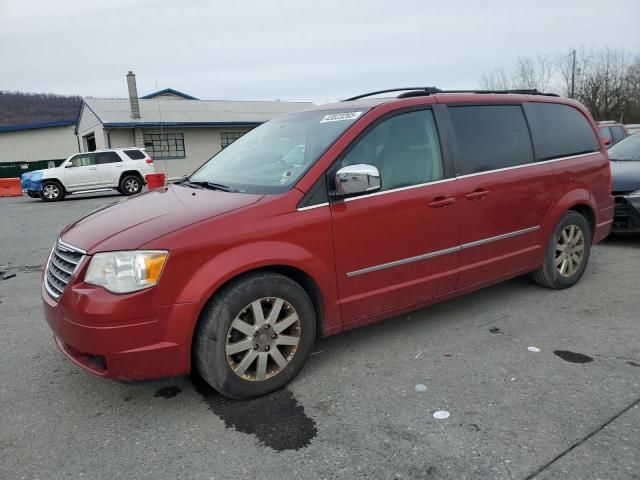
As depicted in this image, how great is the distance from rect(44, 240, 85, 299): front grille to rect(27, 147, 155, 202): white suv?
15.9 m

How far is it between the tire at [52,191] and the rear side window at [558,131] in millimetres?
17004

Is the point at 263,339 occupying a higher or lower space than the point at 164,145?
lower

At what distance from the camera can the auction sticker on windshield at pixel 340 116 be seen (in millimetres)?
3592

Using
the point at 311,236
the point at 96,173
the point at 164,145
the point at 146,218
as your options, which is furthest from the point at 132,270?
the point at 164,145

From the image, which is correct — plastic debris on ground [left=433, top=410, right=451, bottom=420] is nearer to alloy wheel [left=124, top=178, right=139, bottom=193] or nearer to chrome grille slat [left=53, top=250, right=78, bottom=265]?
chrome grille slat [left=53, top=250, right=78, bottom=265]

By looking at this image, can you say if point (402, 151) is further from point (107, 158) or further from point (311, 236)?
point (107, 158)

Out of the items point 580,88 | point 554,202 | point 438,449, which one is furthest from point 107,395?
point 580,88

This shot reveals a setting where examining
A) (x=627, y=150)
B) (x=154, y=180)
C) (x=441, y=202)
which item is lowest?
(x=441, y=202)

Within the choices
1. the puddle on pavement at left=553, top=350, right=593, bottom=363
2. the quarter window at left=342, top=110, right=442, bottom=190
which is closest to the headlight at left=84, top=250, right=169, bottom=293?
the quarter window at left=342, top=110, right=442, bottom=190

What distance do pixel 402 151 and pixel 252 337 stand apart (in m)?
1.71

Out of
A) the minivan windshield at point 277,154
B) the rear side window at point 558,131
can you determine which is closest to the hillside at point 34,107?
the minivan windshield at point 277,154

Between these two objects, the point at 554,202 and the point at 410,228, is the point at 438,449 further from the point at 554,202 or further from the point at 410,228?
the point at 554,202

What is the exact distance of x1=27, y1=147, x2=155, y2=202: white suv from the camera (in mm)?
17547

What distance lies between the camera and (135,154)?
18.7 meters
